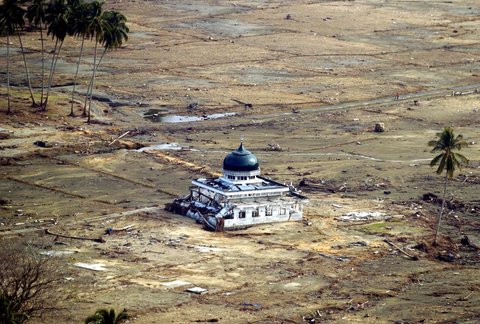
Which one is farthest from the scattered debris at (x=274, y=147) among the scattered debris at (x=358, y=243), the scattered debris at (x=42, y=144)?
the scattered debris at (x=358, y=243)

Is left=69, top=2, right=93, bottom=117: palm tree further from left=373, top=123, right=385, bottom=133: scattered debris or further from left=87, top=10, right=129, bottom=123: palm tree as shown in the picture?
left=373, top=123, right=385, bottom=133: scattered debris

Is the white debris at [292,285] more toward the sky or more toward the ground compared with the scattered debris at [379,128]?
more toward the sky

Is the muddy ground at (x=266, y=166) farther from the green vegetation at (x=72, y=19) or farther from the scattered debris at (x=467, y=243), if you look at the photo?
the green vegetation at (x=72, y=19)

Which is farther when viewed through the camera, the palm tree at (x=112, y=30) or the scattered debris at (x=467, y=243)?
the palm tree at (x=112, y=30)

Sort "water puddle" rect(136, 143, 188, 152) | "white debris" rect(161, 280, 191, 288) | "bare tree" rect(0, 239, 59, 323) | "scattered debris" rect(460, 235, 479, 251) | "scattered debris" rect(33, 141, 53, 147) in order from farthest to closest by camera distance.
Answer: "water puddle" rect(136, 143, 188, 152) → "scattered debris" rect(33, 141, 53, 147) → "scattered debris" rect(460, 235, 479, 251) → "white debris" rect(161, 280, 191, 288) → "bare tree" rect(0, 239, 59, 323)

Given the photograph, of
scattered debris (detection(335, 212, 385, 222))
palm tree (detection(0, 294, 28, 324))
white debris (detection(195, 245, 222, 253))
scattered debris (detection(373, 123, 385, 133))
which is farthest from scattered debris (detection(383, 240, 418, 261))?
scattered debris (detection(373, 123, 385, 133))

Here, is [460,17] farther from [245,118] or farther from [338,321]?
[338,321]

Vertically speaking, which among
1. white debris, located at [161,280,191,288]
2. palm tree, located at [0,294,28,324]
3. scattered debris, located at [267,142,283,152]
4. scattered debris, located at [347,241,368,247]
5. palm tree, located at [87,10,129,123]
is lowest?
scattered debris, located at [267,142,283,152]

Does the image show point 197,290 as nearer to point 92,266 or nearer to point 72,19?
point 92,266
